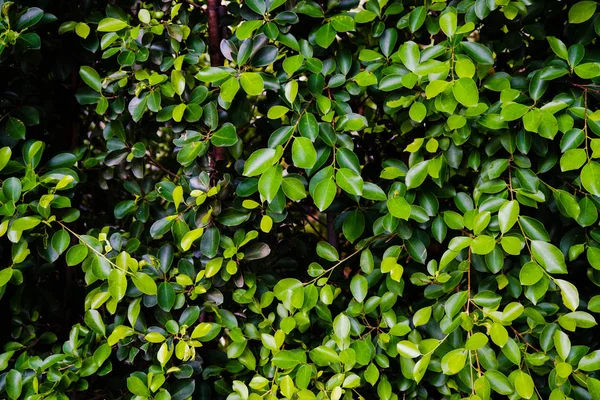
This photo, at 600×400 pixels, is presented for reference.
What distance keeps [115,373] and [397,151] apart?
3.22ft

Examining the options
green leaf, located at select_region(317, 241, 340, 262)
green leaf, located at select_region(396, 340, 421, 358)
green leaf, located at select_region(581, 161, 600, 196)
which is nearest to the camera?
green leaf, located at select_region(581, 161, 600, 196)

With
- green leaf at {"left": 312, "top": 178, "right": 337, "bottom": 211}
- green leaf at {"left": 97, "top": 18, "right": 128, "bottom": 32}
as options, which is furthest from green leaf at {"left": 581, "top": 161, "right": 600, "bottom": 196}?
green leaf at {"left": 97, "top": 18, "right": 128, "bottom": 32}

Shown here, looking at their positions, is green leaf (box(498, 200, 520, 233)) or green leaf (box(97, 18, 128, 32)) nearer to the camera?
green leaf (box(498, 200, 520, 233))

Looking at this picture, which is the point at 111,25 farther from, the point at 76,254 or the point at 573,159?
the point at 573,159

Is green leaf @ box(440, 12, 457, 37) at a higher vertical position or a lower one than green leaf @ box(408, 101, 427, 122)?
higher

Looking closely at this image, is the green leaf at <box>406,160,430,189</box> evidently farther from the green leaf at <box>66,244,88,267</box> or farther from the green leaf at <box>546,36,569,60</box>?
the green leaf at <box>66,244,88,267</box>

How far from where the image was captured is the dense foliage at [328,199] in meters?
1.04

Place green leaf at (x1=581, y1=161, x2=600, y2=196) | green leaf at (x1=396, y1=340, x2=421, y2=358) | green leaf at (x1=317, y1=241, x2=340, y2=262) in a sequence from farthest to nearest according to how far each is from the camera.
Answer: green leaf at (x1=317, y1=241, x2=340, y2=262)
green leaf at (x1=396, y1=340, x2=421, y2=358)
green leaf at (x1=581, y1=161, x2=600, y2=196)

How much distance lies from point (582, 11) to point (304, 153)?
2.08ft

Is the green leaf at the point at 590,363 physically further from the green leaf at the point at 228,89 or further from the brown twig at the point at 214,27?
the brown twig at the point at 214,27

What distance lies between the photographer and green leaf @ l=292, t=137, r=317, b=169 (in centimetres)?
99

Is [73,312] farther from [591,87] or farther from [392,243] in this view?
[591,87]

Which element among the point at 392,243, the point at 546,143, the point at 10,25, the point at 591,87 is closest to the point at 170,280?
the point at 392,243

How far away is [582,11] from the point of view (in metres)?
1.06
